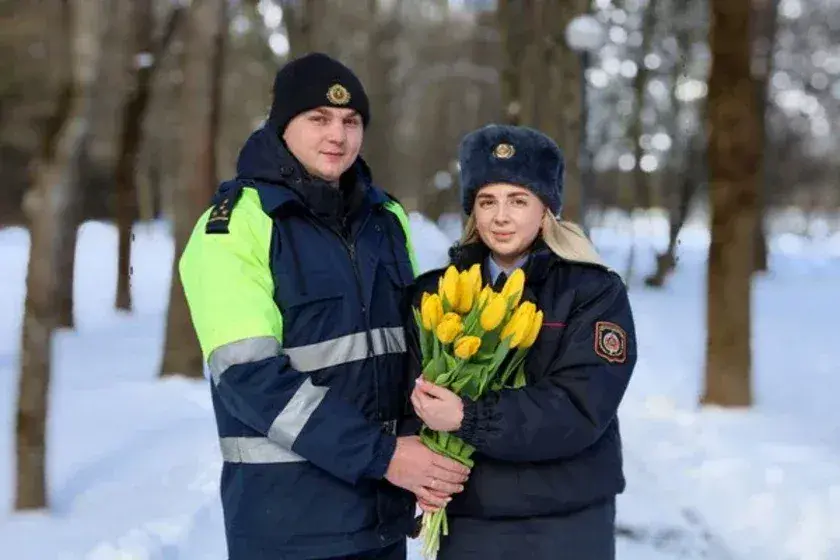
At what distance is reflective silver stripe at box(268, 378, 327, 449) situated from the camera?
2.43 metres

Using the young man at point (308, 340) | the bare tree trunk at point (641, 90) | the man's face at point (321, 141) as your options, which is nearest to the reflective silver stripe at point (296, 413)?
the young man at point (308, 340)

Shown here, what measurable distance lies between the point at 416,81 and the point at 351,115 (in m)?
25.4

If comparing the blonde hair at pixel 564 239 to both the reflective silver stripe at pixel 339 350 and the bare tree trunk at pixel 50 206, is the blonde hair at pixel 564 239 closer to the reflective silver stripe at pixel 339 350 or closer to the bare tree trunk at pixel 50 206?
the reflective silver stripe at pixel 339 350

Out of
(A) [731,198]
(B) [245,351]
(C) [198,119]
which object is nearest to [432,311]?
(B) [245,351]

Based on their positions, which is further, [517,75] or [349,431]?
[517,75]

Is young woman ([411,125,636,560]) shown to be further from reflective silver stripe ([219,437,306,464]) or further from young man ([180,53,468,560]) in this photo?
reflective silver stripe ([219,437,306,464])

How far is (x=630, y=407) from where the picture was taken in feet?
29.1

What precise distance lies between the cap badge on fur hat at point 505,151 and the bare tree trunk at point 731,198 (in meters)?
6.02

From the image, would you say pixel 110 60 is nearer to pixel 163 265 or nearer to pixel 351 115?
pixel 351 115

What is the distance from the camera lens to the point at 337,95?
269cm

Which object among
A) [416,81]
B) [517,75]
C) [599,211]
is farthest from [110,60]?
[599,211]

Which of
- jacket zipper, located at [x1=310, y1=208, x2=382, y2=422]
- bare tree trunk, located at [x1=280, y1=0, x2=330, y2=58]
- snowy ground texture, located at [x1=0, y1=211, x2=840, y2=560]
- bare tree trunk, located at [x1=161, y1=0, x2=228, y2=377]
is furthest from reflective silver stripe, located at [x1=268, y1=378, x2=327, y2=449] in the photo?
bare tree trunk, located at [x1=280, y1=0, x2=330, y2=58]

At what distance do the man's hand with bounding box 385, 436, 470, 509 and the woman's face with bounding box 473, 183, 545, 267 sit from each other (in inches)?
24.5

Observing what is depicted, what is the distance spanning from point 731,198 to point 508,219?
611 centimetres
